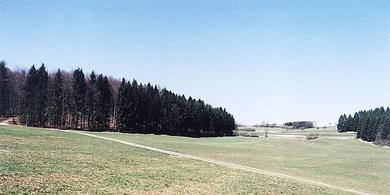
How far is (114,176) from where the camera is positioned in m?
28.4

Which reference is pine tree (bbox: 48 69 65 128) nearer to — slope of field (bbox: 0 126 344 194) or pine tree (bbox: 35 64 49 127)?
pine tree (bbox: 35 64 49 127)

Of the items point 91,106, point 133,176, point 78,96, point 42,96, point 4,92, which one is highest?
point 4,92

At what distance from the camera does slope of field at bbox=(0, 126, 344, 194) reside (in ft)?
75.4

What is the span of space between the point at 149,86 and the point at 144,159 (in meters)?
92.7

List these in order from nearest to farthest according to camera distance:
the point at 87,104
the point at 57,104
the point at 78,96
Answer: the point at 57,104 < the point at 78,96 < the point at 87,104

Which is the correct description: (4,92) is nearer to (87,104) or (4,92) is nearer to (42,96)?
(42,96)

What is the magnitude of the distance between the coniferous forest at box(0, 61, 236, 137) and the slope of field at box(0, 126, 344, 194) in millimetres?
67639

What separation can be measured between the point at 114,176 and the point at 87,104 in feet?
299

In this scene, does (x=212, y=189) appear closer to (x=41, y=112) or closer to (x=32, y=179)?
(x=32, y=179)

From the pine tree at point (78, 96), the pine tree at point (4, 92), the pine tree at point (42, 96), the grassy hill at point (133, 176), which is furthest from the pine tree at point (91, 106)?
the grassy hill at point (133, 176)

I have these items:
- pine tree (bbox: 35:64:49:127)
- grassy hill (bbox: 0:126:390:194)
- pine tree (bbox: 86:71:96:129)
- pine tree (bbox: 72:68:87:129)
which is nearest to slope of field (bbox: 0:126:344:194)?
grassy hill (bbox: 0:126:390:194)

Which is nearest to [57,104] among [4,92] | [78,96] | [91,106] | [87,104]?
[78,96]

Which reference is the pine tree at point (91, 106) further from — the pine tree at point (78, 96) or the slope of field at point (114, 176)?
the slope of field at point (114, 176)

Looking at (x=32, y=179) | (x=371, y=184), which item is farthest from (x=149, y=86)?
(x=32, y=179)
